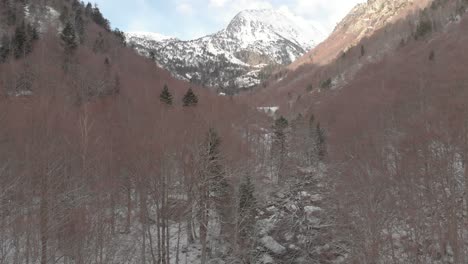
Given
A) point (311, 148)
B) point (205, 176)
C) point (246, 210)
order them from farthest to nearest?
point (311, 148), point (246, 210), point (205, 176)

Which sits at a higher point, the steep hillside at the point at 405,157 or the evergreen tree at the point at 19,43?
the evergreen tree at the point at 19,43

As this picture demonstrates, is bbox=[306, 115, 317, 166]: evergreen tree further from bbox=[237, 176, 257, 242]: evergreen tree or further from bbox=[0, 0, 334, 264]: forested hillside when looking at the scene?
bbox=[237, 176, 257, 242]: evergreen tree

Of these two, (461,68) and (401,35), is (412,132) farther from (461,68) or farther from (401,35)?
(401,35)

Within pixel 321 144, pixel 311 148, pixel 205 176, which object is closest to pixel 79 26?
pixel 311 148

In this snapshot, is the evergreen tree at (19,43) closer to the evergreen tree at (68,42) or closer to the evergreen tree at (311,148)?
the evergreen tree at (68,42)

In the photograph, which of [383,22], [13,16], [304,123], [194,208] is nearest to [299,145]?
[304,123]

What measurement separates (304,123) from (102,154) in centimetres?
4727

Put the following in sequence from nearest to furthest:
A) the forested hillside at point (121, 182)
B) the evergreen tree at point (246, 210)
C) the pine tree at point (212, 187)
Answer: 1. the forested hillside at point (121, 182)
2. the pine tree at point (212, 187)
3. the evergreen tree at point (246, 210)

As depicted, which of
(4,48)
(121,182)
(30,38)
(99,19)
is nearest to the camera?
(121,182)

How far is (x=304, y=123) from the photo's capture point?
68.1 m

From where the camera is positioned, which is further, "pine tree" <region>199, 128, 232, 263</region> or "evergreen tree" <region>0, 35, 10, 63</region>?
"evergreen tree" <region>0, 35, 10, 63</region>

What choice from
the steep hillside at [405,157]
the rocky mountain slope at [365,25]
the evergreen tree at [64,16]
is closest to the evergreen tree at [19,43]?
the evergreen tree at [64,16]

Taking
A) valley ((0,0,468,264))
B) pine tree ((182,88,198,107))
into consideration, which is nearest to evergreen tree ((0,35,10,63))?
valley ((0,0,468,264))

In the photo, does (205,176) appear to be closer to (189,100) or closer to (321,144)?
(189,100)
